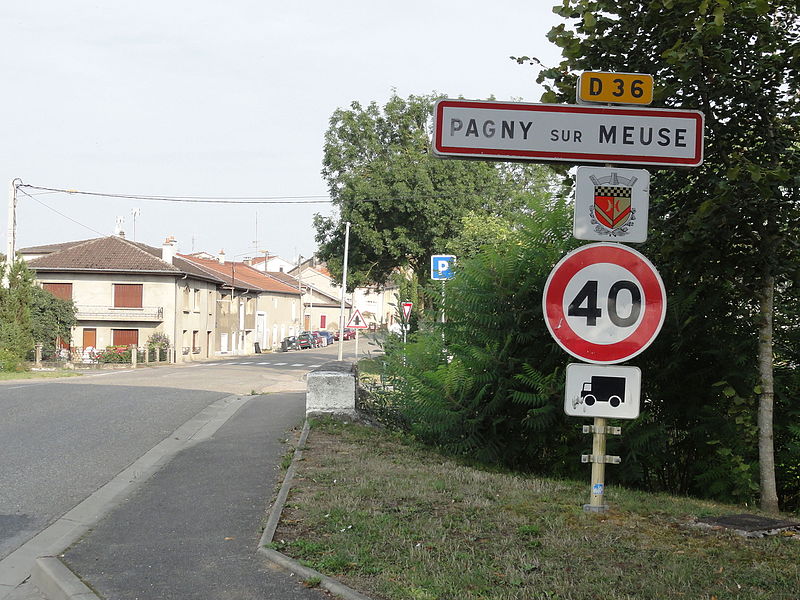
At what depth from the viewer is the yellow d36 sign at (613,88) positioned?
16.6 feet

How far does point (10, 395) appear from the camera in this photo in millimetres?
17922

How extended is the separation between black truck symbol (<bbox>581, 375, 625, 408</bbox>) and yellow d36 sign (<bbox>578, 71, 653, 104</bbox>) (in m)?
1.66

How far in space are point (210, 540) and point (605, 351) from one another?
9.23 ft

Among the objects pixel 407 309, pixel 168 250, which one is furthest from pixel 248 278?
pixel 407 309

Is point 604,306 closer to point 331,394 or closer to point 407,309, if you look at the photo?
point 331,394

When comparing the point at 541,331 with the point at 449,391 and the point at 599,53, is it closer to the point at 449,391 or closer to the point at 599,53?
the point at 449,391

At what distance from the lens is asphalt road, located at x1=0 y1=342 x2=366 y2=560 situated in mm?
7314

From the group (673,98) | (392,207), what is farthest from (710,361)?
(392,207)

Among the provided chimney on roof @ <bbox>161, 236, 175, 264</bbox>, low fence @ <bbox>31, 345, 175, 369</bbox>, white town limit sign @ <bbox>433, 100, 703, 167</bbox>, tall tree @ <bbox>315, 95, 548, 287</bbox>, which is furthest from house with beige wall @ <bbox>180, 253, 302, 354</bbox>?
white town limit sign @ <bbox>433, 100, 703, 167</bbox>

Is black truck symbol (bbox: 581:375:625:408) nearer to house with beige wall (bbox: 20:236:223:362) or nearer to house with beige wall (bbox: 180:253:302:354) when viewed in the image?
house with beige wall (bbox: 20:236:223:362)

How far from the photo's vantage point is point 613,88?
16.7ft

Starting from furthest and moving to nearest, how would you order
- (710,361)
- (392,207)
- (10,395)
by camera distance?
(392,207) → (10,395) → (710,361)

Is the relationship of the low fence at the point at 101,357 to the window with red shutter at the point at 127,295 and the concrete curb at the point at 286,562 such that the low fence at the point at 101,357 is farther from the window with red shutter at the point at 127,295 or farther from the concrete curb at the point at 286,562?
the concrete curb at the point at 286,562

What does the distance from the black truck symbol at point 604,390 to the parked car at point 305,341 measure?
7649 centimetres
